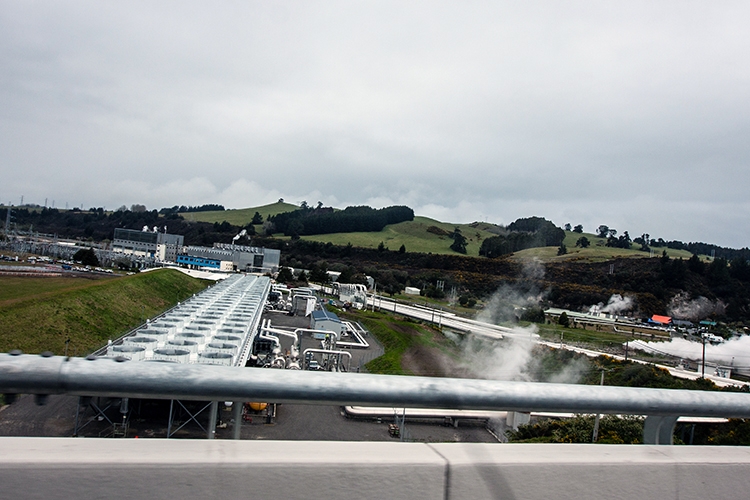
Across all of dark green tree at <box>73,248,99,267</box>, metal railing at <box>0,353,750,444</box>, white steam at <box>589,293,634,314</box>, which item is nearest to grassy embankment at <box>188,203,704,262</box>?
white steam at <box>589,293,634,314</box>

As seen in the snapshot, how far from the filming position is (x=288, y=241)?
102m

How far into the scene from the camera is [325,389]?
5.56 feet

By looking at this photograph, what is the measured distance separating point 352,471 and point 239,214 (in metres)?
151

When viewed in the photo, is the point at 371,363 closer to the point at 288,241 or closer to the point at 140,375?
the point at 140,375

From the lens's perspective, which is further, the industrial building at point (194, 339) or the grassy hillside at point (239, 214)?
the grassy hillside at point (239, 214)

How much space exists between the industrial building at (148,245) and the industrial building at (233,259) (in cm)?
339

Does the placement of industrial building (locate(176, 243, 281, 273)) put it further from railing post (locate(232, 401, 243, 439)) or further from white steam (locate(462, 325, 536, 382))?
railing post (locate(232, 401, 243, 439))

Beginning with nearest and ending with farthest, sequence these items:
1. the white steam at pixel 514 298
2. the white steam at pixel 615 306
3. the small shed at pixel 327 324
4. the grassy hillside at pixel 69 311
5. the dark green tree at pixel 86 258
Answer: the grassy hillside at pixel 69 311
the small shed at pixel 327 324
the white steam at pixel 514 298
the white steam at pixel 615 306
the dark green tree at pixel 86 258

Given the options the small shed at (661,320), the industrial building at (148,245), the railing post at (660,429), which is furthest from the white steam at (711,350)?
the industrial building at (148,245)

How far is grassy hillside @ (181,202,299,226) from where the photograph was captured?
439 ft

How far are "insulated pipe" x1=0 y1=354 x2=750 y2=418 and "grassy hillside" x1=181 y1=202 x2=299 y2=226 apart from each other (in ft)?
420

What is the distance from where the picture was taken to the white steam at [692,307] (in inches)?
1889

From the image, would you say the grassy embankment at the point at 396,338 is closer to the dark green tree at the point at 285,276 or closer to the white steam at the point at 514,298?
the white steam at the point at 514,298

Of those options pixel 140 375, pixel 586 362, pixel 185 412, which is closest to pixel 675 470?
pixel 185 412
